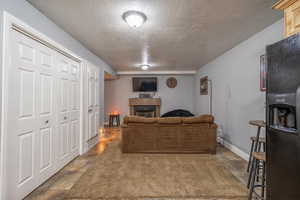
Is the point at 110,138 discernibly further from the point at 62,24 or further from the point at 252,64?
the point at 252,64

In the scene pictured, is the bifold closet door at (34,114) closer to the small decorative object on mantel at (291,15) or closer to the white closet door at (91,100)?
the white closet door at (91,100)

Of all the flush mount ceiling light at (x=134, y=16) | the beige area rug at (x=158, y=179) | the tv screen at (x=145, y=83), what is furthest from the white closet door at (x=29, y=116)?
the tv screen at (x=145, y=83)

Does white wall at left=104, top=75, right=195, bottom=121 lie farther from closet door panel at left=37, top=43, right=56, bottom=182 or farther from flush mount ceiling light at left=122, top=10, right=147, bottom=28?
flush mount ceiling light at left=122, top=10, right=147, bottom=28

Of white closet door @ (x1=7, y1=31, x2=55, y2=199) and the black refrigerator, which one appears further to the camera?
white closet door @ (x1=7, y1=31, x2=55, y2=199)

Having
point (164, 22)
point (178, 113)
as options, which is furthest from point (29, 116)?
point (178, 113)

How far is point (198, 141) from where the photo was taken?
3.88 metres

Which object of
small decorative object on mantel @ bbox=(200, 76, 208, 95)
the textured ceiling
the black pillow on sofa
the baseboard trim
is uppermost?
the textured ceiling

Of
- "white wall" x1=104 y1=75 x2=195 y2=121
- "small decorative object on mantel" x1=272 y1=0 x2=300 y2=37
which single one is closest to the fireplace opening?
"white wall" x1=104 y1=75 x2=195 y2=121

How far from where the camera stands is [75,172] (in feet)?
9.46

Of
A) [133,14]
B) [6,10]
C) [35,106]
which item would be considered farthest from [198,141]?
[6,10]

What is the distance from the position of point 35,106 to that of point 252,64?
378 cm

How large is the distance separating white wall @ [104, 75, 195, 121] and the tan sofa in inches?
162

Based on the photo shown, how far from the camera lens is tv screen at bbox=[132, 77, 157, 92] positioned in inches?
307

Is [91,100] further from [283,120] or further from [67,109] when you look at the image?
[283,120]
